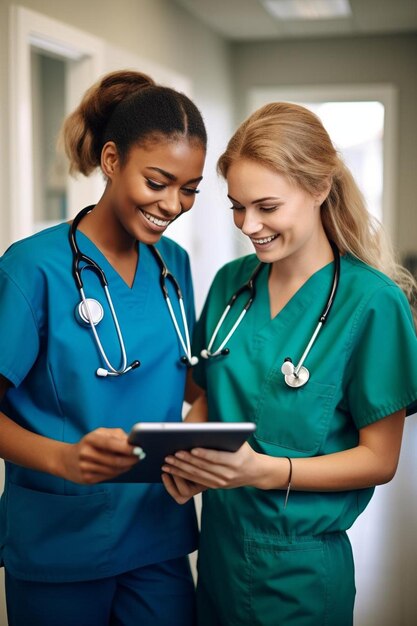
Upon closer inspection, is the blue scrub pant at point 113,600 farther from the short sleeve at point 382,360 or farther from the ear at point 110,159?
the ear at point 110,159

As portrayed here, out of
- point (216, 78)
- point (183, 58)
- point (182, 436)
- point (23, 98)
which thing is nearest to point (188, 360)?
point (182, 436)

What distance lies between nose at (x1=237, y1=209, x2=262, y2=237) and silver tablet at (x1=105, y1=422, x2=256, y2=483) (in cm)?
41

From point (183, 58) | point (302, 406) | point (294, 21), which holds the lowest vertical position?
point (302, 406)

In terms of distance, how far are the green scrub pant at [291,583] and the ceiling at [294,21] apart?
15.5 ft

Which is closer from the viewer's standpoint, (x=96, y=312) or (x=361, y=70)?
(x=96, y=312)

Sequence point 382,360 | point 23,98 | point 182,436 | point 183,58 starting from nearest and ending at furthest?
point 182,436 → point 382,360 → point 23,98 → point 183,58

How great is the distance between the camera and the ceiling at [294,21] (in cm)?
547

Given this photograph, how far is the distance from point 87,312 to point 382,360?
52 centimetres

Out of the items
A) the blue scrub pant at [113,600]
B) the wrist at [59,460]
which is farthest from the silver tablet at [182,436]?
the blue scrub pant at [113,600]

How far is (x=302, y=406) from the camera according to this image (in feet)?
4.40

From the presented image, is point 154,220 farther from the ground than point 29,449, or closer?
farther from the ground

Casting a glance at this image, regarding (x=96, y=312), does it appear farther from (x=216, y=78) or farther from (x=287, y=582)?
(x=216, y=78)

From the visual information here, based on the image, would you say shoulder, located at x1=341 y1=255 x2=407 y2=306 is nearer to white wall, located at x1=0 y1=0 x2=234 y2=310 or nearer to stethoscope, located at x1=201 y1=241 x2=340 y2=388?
stethoscope, located at x1=201 y1=241 x2=340 y2=388

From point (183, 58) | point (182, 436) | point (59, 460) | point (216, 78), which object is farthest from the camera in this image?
point (216, 78)
